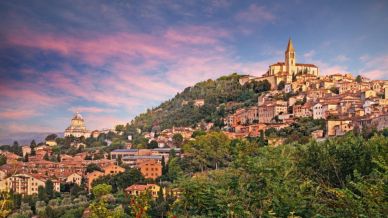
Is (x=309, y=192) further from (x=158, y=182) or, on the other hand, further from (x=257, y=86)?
(x=257, y=86)

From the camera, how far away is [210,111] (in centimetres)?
3912

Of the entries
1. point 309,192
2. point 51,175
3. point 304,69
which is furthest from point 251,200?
point 304,69

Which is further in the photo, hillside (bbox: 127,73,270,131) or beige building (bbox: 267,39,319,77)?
beige building (bbox: 267,39,319,77)

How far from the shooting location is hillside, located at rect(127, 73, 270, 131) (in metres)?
39.2

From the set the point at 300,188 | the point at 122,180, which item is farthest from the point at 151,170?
the point at 300,188

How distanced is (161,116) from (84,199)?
29.1 metres

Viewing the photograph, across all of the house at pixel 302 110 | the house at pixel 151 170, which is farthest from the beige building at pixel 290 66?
the house at pixel 151 170

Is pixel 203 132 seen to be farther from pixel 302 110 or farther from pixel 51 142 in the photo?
pixel 51 142

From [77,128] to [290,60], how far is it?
1118 inches

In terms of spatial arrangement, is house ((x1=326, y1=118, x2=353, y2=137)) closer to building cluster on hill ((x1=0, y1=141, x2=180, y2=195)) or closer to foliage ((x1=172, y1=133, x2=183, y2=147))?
building cluster on hill ((x1=0, y1=141, x2=180, y2=195))

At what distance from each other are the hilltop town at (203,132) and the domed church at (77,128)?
0.14 metres

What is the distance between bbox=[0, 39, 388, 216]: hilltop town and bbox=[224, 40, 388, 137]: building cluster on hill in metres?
0.06

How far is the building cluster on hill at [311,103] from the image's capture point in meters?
23.1

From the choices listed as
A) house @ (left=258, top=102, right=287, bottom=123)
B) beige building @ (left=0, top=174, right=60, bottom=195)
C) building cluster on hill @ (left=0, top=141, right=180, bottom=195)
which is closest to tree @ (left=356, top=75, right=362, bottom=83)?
house @ (left=258, top=102, right=287, bottom=123)
